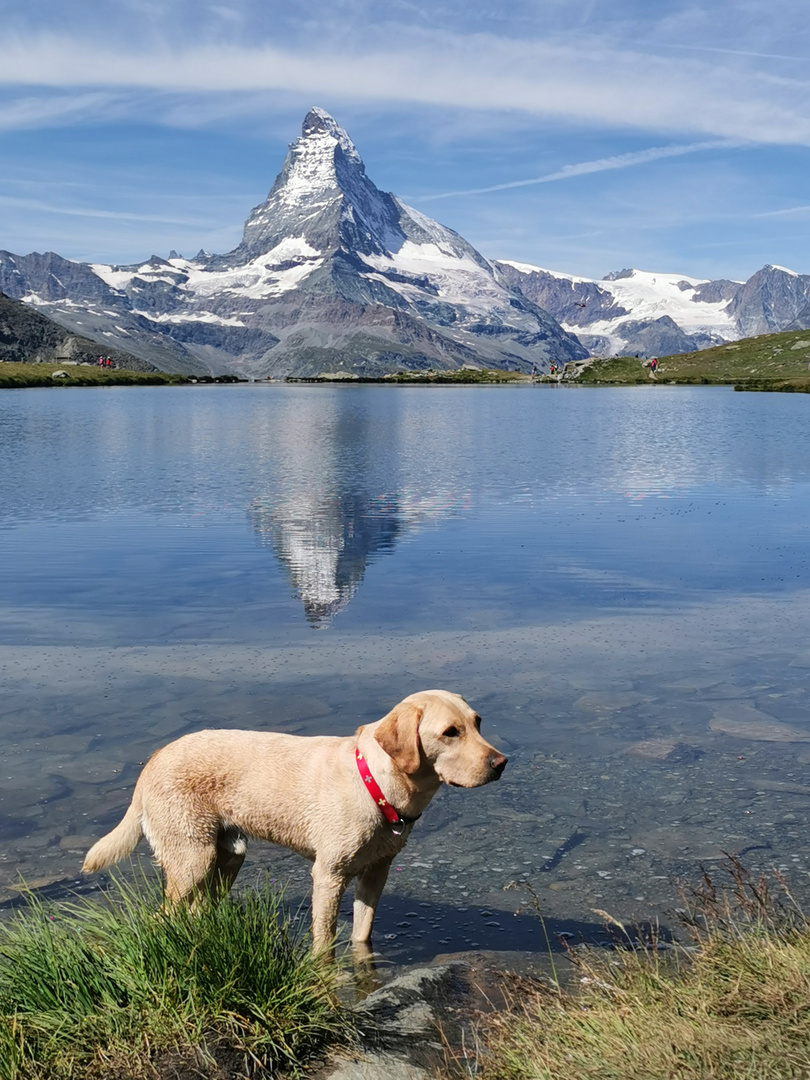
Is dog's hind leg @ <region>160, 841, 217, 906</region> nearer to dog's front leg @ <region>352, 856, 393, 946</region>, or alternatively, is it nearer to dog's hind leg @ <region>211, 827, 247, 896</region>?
dog's hind leg @ <region>211, 827, 247, 896</region>

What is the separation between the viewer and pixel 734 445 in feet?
212

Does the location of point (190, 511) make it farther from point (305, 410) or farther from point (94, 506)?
Result: point (305, 410)

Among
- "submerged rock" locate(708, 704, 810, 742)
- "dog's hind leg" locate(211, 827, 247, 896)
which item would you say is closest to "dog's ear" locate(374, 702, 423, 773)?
"dog's hind leg" locate(211, 827, 247, 896)

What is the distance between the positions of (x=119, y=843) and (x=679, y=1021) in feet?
14.1

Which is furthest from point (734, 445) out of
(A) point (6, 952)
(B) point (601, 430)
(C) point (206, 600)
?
(A) point (6, 952)

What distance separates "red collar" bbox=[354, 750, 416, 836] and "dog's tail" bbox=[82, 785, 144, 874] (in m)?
1.76

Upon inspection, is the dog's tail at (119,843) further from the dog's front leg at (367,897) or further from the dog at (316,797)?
the dog's front leg at (367,897)

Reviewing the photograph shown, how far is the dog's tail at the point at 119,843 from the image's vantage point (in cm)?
801

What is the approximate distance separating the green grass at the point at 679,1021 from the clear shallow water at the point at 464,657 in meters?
2.02

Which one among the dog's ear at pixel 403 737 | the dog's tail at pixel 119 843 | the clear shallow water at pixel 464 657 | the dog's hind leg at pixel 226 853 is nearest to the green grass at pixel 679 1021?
the dog's ear at pixel 403 737

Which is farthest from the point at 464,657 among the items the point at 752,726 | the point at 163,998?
the point at 163,998

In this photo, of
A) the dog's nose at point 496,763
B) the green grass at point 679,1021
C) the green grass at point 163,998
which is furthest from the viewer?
the dog's nose at point 496,763

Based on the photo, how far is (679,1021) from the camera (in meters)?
5.89

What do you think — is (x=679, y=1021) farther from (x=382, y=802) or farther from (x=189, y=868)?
(x=189, y=868)
